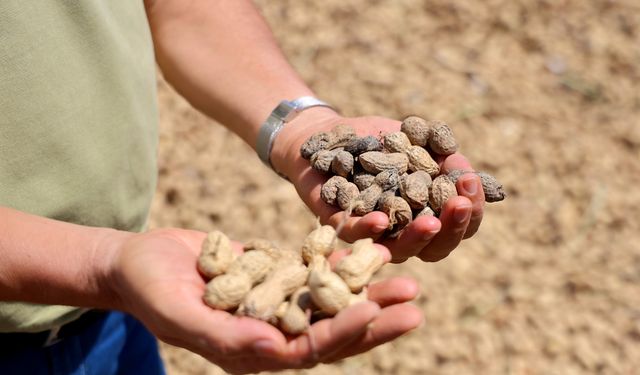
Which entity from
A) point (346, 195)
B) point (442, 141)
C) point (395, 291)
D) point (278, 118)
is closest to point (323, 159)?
point (346, 195)

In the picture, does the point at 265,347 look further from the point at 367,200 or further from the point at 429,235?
the point at 367,200

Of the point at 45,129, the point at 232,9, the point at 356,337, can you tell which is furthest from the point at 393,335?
the point at 232,9

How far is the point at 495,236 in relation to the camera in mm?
3711

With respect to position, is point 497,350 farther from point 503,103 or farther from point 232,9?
point 232,9

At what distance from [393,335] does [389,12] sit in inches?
149

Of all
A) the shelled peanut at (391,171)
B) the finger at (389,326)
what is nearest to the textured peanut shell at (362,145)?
the shelled peanut at (391,171)

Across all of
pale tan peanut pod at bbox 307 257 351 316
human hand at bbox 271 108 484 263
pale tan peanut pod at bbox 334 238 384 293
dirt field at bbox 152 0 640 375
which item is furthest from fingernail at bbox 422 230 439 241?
dirt field at bbox 152 0 640 375

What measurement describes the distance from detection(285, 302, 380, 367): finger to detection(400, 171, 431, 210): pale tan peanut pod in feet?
2.06

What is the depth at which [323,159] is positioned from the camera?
1945 mm

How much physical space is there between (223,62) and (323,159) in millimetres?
426

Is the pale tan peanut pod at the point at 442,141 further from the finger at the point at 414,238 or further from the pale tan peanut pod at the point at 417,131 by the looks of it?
the finger at the point at 414,238

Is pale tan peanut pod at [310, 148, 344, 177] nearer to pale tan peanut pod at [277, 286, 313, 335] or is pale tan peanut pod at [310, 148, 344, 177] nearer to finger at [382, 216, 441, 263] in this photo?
finger at [382, 216, 441, 263]

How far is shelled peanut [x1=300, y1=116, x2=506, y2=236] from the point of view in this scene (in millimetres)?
1913

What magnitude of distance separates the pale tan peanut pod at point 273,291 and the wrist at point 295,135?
0.44 m
